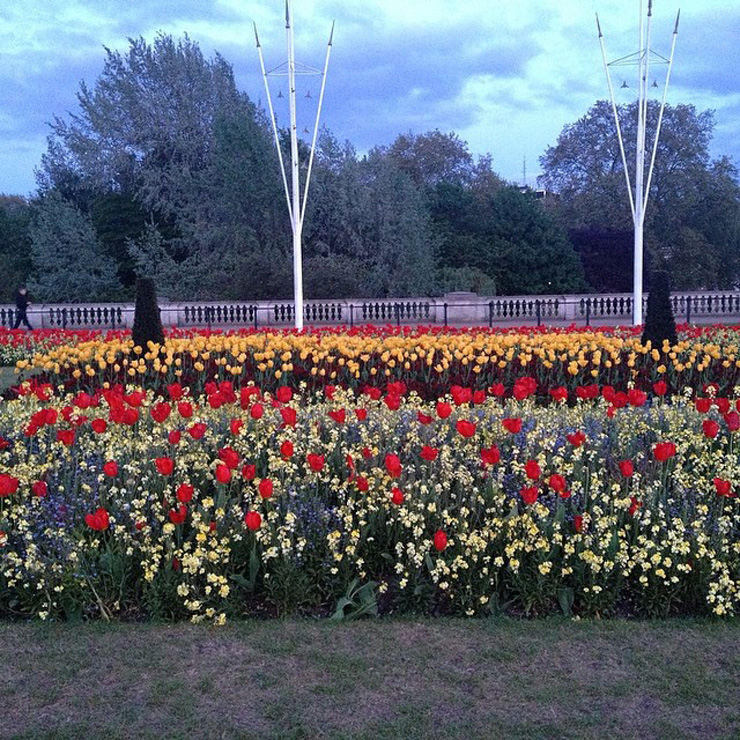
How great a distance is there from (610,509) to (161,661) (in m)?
2.68

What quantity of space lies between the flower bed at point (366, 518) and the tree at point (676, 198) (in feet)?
135

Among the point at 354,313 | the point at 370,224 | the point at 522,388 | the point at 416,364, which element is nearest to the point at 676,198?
the point at 370,224

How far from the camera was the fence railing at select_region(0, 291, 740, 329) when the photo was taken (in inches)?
1214

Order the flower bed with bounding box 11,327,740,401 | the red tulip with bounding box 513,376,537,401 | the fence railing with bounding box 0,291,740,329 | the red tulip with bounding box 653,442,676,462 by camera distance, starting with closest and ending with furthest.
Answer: the red tulip with bounding box 653,442,676,462
the red tulip with bounding box 513,376,537,401
the flower bed with bounding box 11,327,740,401
the fence railing with bounding box 0,291,740,329

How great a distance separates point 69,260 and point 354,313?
17051 millimetres

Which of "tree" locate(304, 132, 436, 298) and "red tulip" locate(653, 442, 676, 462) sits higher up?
"tree" locate(304, 132, 436, 298)

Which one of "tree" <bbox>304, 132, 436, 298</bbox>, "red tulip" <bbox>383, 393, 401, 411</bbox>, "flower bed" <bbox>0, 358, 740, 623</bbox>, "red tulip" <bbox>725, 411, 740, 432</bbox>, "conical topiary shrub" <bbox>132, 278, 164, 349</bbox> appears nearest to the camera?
"flower bed" <bbox>0, 358, 740, 623</bbox>

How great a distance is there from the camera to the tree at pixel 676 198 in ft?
148

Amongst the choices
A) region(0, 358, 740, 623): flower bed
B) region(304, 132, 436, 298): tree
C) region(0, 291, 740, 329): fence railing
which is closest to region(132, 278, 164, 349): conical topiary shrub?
region(0, 358, 740, 623): flower bed

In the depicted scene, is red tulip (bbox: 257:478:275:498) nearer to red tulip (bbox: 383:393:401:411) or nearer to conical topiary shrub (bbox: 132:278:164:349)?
red tulip (bbox: 383:393:401:411)

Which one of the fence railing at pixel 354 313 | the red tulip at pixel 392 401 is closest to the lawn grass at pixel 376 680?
the red tulip at pixel 392 401

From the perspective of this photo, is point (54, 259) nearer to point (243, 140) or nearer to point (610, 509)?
point (243, 140)

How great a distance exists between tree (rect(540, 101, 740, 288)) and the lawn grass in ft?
140

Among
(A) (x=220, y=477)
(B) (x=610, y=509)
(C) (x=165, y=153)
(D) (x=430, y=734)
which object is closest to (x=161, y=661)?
(A) (x=220, y=477)
